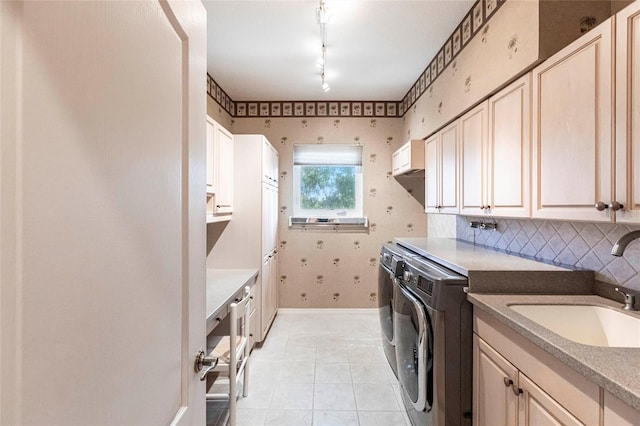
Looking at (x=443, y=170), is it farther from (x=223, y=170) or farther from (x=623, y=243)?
(x=223, y=170)

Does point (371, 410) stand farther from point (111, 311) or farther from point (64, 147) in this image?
point (64, 147)

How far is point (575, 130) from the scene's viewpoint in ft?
4.08

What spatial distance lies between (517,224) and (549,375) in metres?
1.29

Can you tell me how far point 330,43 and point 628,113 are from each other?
199cm

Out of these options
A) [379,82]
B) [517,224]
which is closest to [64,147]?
[517,224]

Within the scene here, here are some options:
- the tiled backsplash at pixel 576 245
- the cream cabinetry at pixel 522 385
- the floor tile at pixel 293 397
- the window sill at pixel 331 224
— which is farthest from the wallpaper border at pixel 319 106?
the floor tile at pixel 293 397

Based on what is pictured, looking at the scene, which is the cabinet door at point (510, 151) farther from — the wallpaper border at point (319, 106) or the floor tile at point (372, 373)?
the floor tile at point (372, 373)

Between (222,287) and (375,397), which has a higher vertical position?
(222,287)

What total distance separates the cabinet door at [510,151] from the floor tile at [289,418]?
1.70 metres

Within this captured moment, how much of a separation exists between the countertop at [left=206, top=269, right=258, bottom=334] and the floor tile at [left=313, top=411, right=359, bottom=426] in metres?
0.90

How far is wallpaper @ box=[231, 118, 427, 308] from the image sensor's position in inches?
153

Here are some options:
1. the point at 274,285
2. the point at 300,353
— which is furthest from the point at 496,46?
the point at 274,285

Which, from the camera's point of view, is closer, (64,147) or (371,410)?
(64,147)

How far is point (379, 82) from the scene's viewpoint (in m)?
3.27
